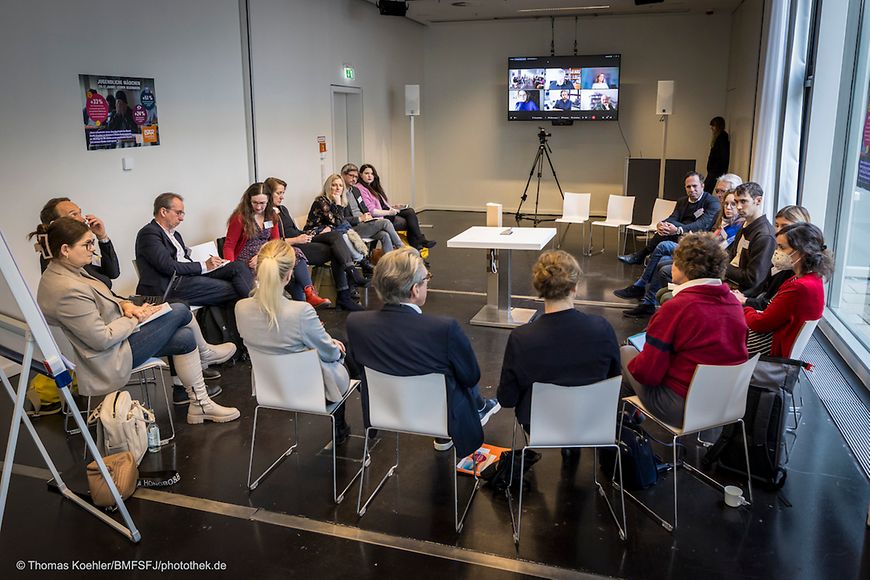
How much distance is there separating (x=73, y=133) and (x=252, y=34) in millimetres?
2598

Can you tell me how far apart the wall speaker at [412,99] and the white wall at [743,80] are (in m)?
4.66

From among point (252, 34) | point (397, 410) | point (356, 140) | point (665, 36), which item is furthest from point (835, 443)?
point (665, 36)

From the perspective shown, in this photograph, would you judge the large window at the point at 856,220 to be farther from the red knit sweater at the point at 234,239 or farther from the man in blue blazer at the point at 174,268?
the red knit sweater at the point at 234,239

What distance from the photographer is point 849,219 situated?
17.8ft

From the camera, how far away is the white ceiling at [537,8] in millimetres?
9812

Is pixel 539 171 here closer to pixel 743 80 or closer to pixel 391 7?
pixel 743 80

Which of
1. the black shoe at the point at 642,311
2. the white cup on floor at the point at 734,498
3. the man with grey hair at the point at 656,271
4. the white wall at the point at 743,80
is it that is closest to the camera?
the white cup on floor at the point at 734,498

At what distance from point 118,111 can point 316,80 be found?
3422mm

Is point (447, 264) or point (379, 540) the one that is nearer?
point (379, 540)

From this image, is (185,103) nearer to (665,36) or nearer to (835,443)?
(835,443)

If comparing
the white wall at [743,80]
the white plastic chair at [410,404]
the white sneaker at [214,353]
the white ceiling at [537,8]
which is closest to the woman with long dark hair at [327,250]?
the white sneaker at [214,353]

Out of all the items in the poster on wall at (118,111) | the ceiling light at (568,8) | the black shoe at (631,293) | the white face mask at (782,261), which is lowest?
the black shoe at (631,293)

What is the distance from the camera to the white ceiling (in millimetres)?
9812

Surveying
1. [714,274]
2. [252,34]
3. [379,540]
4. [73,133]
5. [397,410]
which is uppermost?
[252,34]
